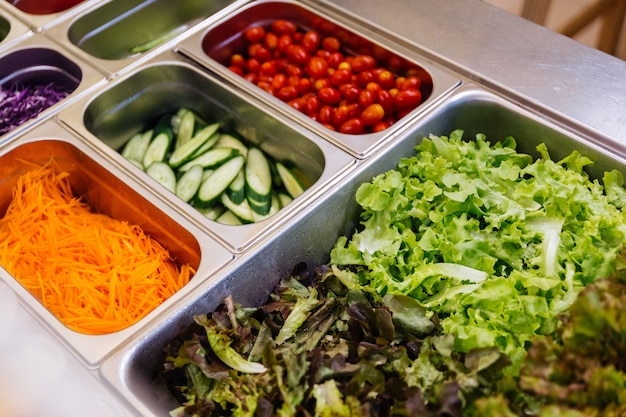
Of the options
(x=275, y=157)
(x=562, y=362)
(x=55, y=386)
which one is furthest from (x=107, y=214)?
(x=562, y=362)

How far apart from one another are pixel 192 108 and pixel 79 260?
876mm

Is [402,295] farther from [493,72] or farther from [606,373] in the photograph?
[493,72]

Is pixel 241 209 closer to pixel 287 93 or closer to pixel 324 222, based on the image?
pixel 324 222

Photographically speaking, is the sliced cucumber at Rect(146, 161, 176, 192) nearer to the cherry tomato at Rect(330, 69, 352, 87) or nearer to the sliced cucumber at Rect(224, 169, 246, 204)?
the sliced cucumber at Rect(224, 169, 246, 204)

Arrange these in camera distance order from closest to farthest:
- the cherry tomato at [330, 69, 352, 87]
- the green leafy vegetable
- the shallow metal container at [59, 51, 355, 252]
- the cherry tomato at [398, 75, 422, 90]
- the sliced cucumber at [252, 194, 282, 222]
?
the green leafy vegetable < the shallow metal container at [59, 51, 355, 252] < the sliced cucumber at [252, 194, 282, 222] < the cherry tomato at [398, 75, 422, 90] < the cherry tomato at [330, 69, 352, 87]

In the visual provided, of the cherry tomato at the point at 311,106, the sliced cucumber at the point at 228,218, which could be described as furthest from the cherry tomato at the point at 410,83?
the sliced cucumber at the point at 228,218

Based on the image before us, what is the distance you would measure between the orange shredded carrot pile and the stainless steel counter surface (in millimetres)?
1233

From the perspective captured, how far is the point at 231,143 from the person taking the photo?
7.97 feet

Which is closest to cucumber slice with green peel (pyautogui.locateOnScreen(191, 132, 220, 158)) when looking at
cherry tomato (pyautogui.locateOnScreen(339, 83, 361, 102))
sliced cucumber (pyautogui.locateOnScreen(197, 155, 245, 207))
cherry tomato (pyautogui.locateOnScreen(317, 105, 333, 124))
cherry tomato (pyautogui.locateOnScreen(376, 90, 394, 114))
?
sliced cucumber (pyautogui.locateOnScreen(197, 155, 245, 207))

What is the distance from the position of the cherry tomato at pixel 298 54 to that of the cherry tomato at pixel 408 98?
1.52 feet

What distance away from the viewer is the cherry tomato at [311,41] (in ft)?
8.44

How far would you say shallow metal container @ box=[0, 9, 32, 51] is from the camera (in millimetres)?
2472

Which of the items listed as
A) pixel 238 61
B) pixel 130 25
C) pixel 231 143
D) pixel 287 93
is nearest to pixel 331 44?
pixel 287 93

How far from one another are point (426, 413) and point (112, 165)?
128cm
